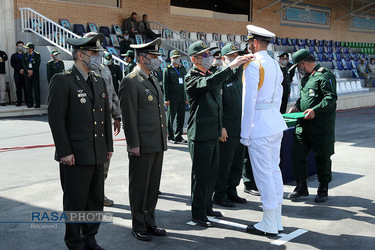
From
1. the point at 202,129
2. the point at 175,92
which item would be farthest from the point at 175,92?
the point at 202,129

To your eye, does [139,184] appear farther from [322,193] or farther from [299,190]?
[322,193]

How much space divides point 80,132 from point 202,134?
4.57ft

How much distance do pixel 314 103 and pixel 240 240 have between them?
7.50 feet

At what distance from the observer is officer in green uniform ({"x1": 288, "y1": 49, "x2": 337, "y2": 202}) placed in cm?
579

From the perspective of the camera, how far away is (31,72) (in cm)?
1407

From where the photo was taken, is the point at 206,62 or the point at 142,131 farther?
the point at 206,62

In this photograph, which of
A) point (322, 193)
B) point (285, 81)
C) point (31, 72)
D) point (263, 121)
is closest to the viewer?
point (263, 121)

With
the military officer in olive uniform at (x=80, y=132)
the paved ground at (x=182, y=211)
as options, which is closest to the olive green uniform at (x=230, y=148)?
the paved ground at (x=182, y=211)

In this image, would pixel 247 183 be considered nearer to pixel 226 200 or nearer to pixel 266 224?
pixel 226 200

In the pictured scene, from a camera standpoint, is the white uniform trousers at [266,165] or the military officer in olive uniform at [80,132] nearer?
the military officer in olive uniform at [80,132]

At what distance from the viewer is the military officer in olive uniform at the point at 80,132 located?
3.79 metres

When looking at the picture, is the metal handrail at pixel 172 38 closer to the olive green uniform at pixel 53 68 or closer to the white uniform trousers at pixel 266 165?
the olive green uniform at pixel 53 68

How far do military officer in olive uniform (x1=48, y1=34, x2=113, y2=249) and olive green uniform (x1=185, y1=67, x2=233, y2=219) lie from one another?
43.0 inches

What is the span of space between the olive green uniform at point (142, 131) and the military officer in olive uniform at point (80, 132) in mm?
296
